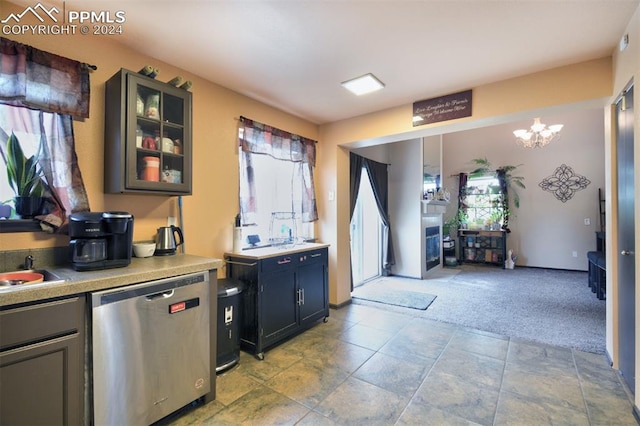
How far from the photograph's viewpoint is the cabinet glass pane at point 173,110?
7.08ft

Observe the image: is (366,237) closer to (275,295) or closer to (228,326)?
(275,295)

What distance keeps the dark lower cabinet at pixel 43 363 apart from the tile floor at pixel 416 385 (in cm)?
67

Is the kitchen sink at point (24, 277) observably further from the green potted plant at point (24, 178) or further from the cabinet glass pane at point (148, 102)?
the cabinet glass pane at point (148, 102)

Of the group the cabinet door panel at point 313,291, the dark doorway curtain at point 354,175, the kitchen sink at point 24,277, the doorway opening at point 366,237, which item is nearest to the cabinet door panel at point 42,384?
the kitchen sink at point 24,277

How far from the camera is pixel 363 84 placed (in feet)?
8.96

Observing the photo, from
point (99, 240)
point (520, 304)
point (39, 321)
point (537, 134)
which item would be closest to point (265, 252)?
point (99, 240)

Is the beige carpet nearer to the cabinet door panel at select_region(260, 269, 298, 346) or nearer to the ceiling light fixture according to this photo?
the cabinet door panel at select_region(260, 269, 298, 346)

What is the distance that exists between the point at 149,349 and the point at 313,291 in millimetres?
1813

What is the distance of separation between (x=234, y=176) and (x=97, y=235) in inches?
54.6

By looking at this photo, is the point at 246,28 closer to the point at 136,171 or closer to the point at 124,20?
the point at 124,20

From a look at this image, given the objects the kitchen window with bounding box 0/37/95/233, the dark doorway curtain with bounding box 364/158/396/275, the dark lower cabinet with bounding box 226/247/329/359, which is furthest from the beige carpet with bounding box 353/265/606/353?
the kitchen window with bounding box 0/37/95/233

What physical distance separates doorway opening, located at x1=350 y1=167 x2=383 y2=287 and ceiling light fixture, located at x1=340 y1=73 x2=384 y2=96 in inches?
90.0

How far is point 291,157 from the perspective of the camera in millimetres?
3525

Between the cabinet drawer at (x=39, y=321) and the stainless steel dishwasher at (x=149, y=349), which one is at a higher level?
the cabinet drawer at (x=39, y=321)
